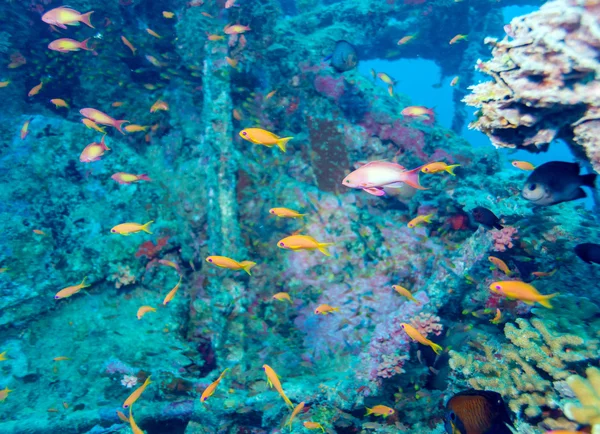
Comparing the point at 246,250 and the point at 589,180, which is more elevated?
the point at 589,180

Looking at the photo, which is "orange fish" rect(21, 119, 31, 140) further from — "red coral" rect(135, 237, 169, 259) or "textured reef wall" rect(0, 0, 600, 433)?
"red coral" rect(135, 237, 169, 259)

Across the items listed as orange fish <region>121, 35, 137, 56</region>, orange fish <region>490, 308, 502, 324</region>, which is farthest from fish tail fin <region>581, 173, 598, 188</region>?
orange fish <region>121, 35, 137, 56</region>

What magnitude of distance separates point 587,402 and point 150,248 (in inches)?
245

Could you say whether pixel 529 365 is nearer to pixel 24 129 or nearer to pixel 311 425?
pixel 311 425

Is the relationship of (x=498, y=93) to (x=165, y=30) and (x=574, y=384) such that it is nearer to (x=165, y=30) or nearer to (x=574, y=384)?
(x=574, y=384)

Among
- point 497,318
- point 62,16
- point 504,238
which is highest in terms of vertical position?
point 62,16

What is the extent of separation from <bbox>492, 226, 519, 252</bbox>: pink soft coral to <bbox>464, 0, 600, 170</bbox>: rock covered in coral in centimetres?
259

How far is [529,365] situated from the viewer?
3.06 metres

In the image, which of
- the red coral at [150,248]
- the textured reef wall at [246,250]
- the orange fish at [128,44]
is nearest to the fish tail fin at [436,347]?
the textured reef wall at [246,250]

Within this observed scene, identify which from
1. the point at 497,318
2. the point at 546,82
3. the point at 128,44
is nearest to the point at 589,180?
the point at 546,82

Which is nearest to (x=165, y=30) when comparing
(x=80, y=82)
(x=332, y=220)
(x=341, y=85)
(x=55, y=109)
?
(x=80, y=82)

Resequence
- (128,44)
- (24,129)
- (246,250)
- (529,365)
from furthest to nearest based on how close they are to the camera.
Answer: (128,44), (24,129), (246,250), (529,365)

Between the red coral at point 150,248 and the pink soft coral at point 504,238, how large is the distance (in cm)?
578

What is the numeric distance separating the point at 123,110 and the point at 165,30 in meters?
2.67
